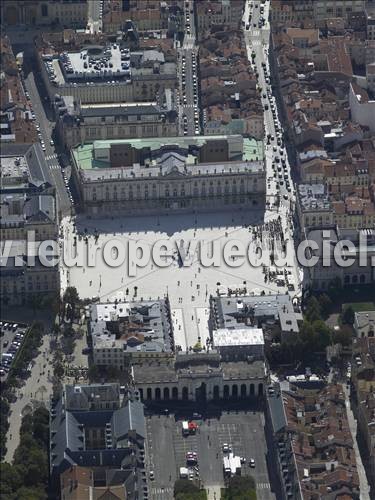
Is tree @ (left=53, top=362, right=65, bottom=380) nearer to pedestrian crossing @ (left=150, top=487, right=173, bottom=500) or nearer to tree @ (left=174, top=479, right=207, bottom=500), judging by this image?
pedestrian crossing @ (left=150, top=487, right=173, bottom=500)

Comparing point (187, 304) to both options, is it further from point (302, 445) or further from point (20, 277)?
point (302, 445)

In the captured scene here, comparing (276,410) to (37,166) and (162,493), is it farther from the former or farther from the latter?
(37,166)

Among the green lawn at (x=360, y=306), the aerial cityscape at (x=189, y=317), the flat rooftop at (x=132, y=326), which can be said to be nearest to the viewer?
the aerial cityscape at (x=189, y=317)

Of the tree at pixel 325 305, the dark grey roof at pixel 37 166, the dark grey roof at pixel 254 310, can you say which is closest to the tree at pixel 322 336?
the dark grey roof at pixel 254 310

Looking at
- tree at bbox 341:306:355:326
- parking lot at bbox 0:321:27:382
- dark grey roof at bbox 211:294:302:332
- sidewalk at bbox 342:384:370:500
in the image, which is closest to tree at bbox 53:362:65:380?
parking lot at bbox 0:321:27:382

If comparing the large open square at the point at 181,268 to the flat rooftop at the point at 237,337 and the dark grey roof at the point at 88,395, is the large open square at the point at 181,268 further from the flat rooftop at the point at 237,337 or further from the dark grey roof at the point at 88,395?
the dark grey roof at the point at 88,395

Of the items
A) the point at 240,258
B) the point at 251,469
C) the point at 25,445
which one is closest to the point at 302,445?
the point at 251,469

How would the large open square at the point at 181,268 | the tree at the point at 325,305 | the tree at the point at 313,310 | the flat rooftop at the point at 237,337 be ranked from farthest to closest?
the large open square at the point at 181,268, the tree at the point at 325,305, the tree at the point at 313,310, the flat rooftop at the point at 237,337

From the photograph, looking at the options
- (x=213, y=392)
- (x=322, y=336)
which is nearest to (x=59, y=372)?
(x=213, y=392)
